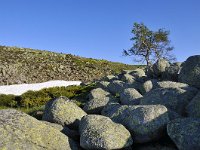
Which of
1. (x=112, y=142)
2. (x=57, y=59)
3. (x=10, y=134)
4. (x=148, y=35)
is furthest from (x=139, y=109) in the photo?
(x=57, y=59)

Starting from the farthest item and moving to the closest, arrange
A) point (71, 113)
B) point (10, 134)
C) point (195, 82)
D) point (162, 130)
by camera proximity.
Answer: point (195, 82)
point (71, 113)
point (162, 130)
point (10, 134)

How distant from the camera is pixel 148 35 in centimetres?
6975

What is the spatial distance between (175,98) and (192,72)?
278cm

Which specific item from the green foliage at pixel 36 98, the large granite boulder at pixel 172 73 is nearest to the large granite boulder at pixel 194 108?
the large granite boulder at pixel 172 73

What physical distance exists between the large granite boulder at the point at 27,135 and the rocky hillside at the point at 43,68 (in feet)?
153

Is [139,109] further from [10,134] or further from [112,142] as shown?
[10,134]

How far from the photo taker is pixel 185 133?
1086cm

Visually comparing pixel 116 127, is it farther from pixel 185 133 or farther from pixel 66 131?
pixel 66 131

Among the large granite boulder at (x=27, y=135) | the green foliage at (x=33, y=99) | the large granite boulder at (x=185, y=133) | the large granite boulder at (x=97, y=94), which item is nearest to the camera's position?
the large granite boulder at (x=185, y=133)

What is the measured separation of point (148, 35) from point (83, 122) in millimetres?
58891

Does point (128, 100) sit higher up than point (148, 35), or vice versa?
point (148, 35)

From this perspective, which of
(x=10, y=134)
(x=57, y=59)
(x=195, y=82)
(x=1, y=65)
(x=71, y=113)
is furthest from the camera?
(x=57, y=59)

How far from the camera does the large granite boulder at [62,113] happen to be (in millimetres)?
13570

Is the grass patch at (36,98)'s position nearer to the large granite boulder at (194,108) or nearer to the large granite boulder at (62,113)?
the large granite boulder at (62,113)
